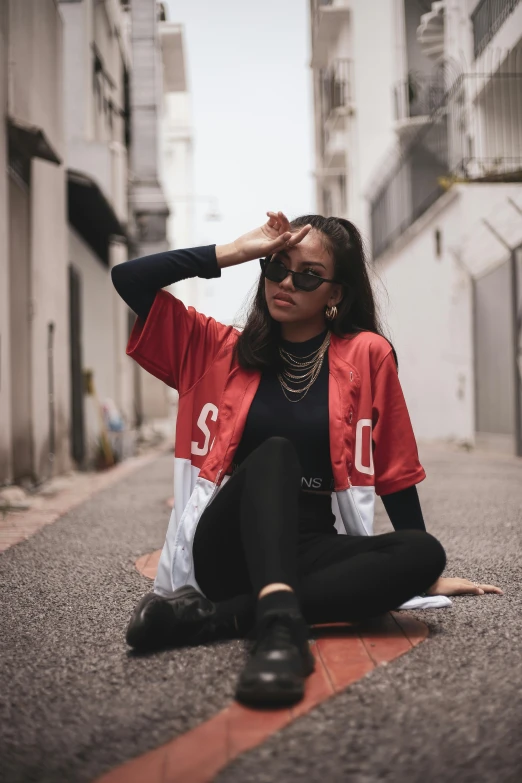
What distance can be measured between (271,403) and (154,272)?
556 mm

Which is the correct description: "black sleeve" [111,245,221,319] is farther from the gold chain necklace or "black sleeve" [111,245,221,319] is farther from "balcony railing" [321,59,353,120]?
"balcony railing" [321,59,353,120]

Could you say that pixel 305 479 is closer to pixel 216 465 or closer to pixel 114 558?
pixel 216 465

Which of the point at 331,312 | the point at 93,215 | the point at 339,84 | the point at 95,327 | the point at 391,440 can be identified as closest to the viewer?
the point at 391,440

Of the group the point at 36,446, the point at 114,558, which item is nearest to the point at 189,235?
the point at 36,446

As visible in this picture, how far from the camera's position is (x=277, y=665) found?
1981mm

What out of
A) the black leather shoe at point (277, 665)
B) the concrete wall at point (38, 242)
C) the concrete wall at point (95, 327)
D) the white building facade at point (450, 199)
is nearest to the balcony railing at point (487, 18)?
the white building facade at point (450, 199)

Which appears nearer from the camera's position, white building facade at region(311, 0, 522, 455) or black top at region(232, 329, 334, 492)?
black top at region(232, 329, 334, 492)

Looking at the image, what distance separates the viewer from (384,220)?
20.7 metres

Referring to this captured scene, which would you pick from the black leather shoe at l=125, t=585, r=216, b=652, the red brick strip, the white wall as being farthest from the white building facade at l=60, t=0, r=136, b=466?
the red brick strip

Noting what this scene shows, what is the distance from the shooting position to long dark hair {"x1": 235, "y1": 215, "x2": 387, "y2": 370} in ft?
9.16

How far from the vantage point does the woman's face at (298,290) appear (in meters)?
2.79

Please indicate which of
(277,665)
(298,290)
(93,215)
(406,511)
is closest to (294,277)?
(298,290)

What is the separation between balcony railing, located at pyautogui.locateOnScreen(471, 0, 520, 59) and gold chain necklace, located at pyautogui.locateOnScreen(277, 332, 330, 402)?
35.4 feet

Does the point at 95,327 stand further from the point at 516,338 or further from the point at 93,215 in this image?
the point at 516,338
